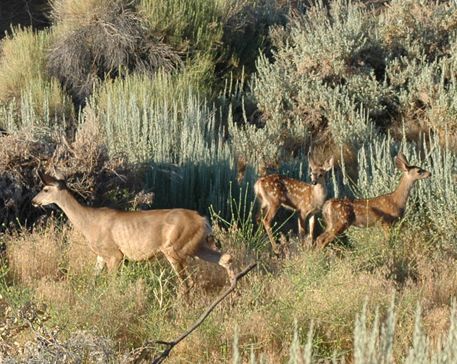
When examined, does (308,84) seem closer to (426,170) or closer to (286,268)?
(426,170)

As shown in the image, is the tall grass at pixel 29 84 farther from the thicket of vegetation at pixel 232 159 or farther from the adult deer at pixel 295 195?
the adult deer at pixel 295 195

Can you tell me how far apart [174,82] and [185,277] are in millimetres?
7706

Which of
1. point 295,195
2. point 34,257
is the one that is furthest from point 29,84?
point 34,257

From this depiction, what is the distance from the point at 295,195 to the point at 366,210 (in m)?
1.12

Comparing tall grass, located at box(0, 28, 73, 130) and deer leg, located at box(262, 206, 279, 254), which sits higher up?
tall grass, located at box(0, 28, 73, 130)

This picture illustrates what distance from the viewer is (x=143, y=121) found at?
12.7m

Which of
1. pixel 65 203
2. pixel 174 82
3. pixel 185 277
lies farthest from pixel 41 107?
pixel 185 277

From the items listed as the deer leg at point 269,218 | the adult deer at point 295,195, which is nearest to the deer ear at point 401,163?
the adult deer at point 295,195

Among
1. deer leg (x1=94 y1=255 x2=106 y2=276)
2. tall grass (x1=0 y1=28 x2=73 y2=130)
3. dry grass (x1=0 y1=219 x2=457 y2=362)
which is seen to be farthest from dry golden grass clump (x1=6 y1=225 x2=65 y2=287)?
tall grass (x1=0 y1=28 x2=73 y2=130)

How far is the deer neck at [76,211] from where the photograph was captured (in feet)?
29.3

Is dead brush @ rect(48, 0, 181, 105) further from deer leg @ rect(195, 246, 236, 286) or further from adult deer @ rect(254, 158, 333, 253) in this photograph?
deer leg @ rect(195, 246, 236, 286)

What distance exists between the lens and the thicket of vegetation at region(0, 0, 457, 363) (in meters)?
7.11

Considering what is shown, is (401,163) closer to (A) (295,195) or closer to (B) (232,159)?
(A) (295,195)

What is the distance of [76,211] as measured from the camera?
902 cm
